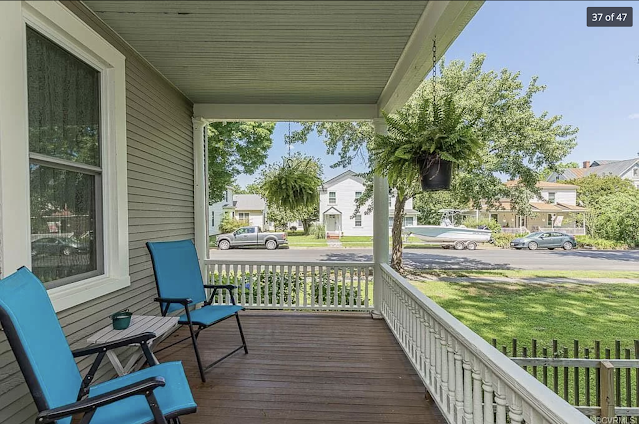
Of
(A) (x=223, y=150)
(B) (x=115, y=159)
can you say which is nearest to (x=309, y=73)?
(B) (x=115, y=159)

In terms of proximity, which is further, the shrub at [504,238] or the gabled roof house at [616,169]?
the shrub at [504,238]

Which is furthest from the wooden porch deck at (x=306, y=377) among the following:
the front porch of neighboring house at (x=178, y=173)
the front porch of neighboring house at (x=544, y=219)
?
the front porch of neighboring house at (x=544, y=219)

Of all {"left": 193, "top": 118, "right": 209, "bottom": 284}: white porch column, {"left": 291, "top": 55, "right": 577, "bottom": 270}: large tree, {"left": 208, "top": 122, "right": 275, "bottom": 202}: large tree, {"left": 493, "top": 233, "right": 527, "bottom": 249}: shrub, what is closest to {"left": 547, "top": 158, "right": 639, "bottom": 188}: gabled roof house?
{"left": 291, "top": 55, "right": 577, "bottom": 270}: large tree

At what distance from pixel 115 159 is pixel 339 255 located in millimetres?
5848

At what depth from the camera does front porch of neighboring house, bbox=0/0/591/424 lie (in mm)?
1593

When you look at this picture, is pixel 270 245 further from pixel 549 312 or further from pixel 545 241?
pixel 545 241

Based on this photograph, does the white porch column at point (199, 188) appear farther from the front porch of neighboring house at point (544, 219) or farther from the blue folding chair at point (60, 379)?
the front porch of neighboring house at point (544, 219)

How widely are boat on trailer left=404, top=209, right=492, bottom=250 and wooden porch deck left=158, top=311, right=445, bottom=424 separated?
5.53 meters

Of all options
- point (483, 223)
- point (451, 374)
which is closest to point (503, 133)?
point (483, 223)

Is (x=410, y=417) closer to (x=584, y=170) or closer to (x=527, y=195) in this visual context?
(x=584, y=170)

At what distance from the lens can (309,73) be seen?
3.09 m

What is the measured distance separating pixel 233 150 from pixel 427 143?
21.0 feet

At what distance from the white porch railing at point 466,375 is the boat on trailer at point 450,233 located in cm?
608

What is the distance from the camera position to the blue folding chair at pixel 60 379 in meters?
1.18
